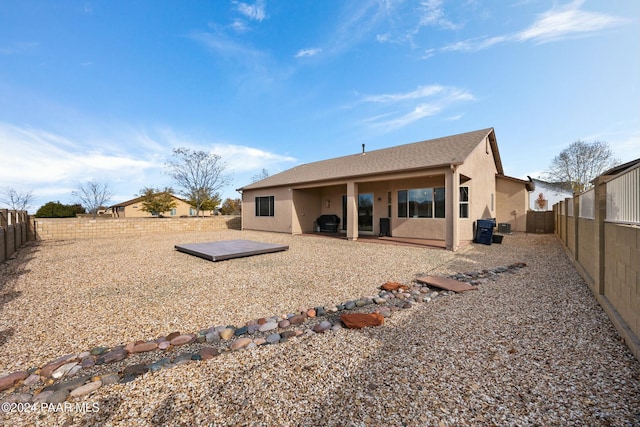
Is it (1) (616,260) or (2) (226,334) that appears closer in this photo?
(2) (226,334)

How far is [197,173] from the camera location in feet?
85.3

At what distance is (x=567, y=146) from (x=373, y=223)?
26664mm

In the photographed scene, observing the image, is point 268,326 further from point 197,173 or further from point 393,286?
point 197,173

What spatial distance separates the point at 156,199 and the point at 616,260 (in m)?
36.5

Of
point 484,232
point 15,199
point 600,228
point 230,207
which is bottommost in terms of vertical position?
point 484,232

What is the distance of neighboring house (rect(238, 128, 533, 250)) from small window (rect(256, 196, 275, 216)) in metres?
0.04

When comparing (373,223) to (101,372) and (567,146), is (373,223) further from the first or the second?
(567,146)

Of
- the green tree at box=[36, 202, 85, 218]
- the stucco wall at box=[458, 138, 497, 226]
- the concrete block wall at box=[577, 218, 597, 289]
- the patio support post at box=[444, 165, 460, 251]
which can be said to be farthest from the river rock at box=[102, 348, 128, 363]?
the green tree at box=[36, 202, 85, 218]

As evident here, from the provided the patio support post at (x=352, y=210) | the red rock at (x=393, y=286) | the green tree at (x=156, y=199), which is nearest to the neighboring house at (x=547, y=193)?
the patio support post at (x=352, y=210)

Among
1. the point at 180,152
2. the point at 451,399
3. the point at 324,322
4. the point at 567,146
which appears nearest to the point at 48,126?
the point at 180,152

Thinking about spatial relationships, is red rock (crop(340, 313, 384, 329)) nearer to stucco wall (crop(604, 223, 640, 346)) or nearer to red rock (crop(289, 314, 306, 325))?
red rock (crop(289, 314, 306, 325))

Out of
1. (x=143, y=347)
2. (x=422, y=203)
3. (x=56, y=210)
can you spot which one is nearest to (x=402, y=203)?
(x=422, y=203)

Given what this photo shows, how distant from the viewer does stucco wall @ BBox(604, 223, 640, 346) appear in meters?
2.51

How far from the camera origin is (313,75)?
41.1 ft
